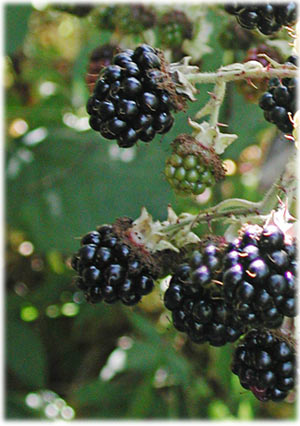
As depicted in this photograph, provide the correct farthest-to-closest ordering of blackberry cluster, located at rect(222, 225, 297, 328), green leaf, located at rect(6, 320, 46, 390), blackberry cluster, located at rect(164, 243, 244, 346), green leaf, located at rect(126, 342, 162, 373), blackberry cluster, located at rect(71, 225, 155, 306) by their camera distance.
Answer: green leaf, located at rect(6, 320, 46, 390) < green leaf, located at rect(126, 342, 162, 373) < blackberry cluster, located at rect(71, 225, 155, 306) < blackberry cluster, located at rect(164, 243, 244, 346) < blackberry cluster, located at rect(222, 225, 297, 328)

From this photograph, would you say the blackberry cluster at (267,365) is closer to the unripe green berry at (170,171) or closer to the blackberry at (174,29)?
the unripe green berry at (170,171)

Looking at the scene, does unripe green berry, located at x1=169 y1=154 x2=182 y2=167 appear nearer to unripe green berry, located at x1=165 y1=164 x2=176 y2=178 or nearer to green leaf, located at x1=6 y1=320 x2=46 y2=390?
unripe green berry, located at x1=165 y1=164 x2=176 y2=178

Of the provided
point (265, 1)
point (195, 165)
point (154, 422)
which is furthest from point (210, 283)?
point (154, 422)

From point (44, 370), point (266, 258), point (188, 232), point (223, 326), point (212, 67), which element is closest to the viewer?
point (266, 258)

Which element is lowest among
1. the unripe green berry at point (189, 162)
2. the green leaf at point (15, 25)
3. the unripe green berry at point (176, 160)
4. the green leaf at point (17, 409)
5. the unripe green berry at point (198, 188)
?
the green leaf at point (17, 409)

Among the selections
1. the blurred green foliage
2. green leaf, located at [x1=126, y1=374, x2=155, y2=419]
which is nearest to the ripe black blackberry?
the blurred green foliage

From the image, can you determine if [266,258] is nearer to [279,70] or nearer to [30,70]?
[279,70]

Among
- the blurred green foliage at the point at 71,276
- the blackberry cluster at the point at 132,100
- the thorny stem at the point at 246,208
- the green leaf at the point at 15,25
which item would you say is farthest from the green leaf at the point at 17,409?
the blackberry cluster at the point at 132,100
